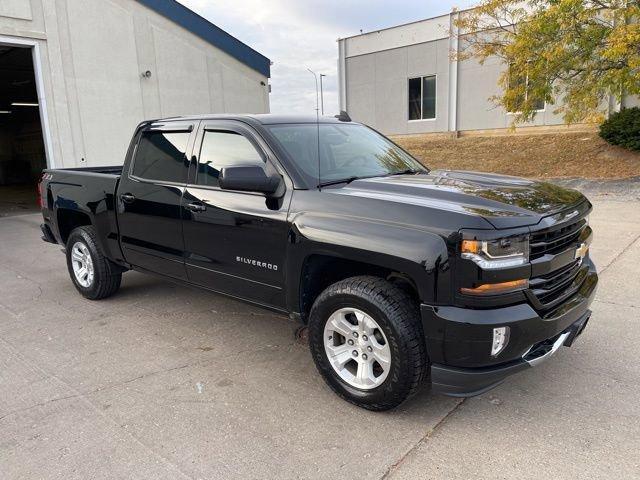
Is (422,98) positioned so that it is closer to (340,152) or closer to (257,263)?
(340,152)

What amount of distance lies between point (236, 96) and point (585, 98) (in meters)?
10.4

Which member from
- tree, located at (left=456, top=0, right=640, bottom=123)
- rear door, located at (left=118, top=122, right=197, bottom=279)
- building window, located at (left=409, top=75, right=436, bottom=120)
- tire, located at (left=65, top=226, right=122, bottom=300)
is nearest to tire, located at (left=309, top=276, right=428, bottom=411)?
rear door, located at (left=118, top=122, right=197, bottom=279)

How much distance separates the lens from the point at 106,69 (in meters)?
13.5

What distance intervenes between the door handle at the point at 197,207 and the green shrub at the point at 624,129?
48.1ft

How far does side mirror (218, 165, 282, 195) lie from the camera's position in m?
3.36

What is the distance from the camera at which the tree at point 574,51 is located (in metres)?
11.0

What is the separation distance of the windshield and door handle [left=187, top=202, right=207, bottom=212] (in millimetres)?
818

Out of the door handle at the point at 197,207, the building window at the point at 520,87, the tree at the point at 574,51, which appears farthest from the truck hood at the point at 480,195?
the building window at the point at 520,87

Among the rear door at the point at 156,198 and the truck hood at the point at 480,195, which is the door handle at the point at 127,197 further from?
the truck hood at the point at 480,195

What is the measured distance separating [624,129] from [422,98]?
29.5ft

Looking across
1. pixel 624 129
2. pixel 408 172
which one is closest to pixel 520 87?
pixel 624 129

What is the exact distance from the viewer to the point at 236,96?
55.2ft

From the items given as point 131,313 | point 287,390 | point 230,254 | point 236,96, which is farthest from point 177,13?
point 287,390

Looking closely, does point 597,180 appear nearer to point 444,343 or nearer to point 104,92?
point 444,343
